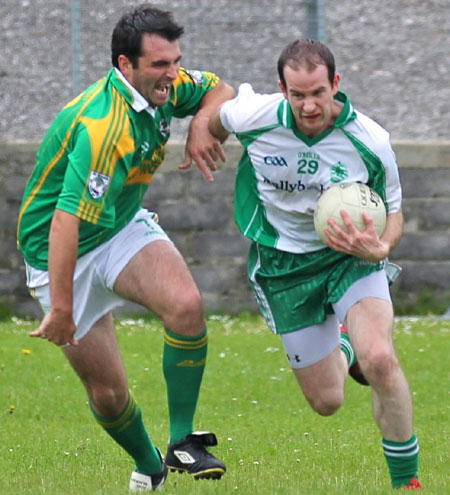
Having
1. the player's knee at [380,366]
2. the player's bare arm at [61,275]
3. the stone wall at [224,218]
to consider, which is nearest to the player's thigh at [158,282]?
the player's bare arm at [61,275]

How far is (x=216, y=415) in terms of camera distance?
920 cm

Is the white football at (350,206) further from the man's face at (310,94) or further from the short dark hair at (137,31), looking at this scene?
the short dark hair at (137,31)

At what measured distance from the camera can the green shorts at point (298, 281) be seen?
6.29m

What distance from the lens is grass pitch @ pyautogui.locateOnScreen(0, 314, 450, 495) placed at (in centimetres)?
648

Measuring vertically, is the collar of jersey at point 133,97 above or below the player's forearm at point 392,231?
above

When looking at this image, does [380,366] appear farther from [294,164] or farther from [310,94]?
[310,94]

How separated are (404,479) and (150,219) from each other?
1.80m

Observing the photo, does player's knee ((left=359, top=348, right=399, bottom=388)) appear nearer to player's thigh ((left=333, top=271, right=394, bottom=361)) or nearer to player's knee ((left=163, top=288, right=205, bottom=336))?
player's thigh ((left=333, top=271, right=394, bottom=361))

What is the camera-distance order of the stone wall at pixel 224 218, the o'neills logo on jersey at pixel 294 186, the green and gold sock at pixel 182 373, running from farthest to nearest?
1. the stone wall at pixel 224 218
2. the o'neills logo on jersey at pixel 294 186
3. the green and gold sock at pixel 182 373

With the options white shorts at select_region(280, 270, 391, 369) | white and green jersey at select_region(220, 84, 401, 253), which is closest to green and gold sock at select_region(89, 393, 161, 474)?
white shorts at select_region(280, 270, 391, 369)

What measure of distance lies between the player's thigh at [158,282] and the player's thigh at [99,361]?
247 mm

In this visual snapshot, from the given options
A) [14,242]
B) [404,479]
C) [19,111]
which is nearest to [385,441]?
Answer: [404,479]

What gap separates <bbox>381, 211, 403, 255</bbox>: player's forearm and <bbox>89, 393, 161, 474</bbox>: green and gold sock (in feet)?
5.09

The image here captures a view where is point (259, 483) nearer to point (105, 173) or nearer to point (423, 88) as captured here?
point (105, 173)
